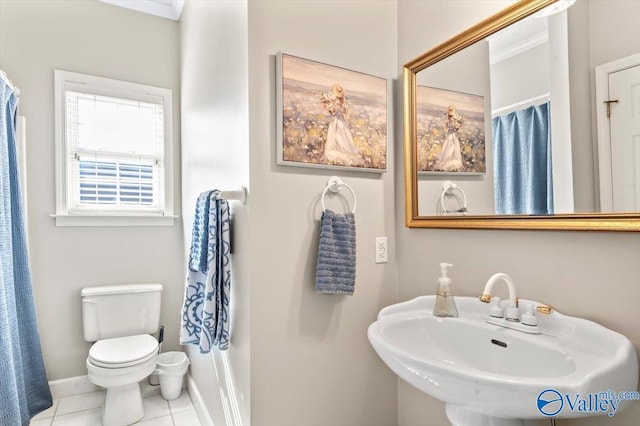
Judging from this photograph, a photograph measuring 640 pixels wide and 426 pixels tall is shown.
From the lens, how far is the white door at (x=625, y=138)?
0.91m

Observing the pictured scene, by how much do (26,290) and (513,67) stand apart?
8.95 ft

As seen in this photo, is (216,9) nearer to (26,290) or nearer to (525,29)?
(525,29)

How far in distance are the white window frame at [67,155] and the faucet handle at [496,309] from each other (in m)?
2.26

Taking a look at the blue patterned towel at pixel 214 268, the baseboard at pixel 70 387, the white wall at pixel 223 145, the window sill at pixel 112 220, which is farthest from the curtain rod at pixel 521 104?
the baseboard at pixel 70 387

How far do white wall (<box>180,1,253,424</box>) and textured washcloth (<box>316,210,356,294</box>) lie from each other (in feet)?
0.98

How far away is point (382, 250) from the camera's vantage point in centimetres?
164

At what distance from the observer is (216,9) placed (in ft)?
5.81

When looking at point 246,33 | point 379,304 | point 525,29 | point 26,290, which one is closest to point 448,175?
point 525,29

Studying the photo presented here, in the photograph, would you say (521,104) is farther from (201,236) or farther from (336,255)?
(201,236)

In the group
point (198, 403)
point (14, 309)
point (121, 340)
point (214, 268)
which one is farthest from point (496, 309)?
point (14, 309)

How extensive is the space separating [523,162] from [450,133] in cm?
33

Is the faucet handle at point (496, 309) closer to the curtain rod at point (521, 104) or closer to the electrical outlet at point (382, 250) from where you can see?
the electrical outlet at point (382, 250)

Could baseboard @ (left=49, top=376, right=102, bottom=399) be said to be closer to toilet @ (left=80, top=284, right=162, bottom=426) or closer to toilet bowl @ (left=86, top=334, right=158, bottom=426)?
toilet @ (left=80, top=284, right=162, bottom=426)

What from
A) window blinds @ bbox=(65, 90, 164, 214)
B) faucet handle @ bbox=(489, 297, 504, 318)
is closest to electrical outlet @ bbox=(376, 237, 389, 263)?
faucet handle @ bbox=(489, 297, 504, 318)
